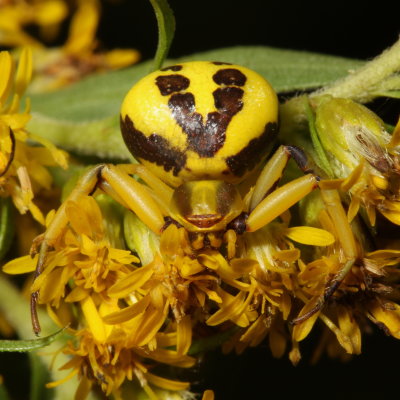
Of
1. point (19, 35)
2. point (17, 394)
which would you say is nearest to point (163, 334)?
point (17, 394)

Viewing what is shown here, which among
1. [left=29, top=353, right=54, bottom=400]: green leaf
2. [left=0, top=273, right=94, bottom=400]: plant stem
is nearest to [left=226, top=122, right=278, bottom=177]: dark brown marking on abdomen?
[left=0, top=273, right=94, bottom=400]: plant stem

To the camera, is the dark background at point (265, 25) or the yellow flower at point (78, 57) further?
the dark background at point (265, 25)

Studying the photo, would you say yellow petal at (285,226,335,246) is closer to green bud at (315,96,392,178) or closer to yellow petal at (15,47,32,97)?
green bud at (315,96,392,178)

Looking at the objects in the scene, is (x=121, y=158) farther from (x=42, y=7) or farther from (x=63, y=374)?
(x=42, y=7)

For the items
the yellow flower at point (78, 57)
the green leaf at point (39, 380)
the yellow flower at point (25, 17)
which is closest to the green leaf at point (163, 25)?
the green leaf at point (39, 380)

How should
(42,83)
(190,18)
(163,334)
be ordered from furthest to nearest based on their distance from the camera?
(190,18) → (42,83) → (163,334)

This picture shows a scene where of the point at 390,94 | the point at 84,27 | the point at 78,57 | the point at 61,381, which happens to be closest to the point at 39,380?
the point at 61,381

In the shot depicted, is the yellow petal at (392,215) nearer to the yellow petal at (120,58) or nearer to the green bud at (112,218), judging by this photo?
the green bud at (112,218)
